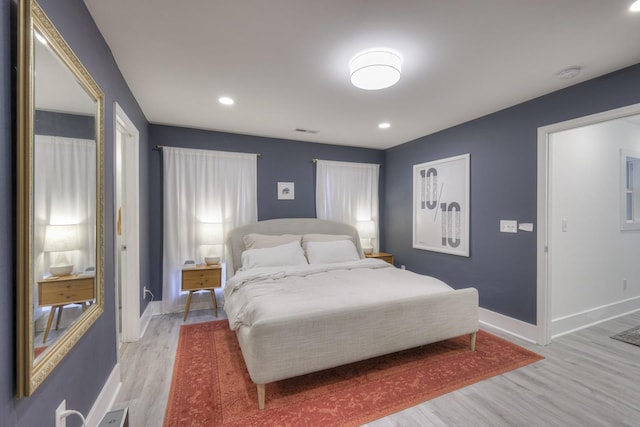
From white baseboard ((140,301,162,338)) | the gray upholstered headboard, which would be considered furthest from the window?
white baseboard ((140,301,162,338))

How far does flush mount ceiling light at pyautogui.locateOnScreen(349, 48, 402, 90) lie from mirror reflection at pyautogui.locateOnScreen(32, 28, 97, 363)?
1.66 m

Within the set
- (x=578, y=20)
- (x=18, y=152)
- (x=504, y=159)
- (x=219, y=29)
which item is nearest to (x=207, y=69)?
(x=219, y=29)

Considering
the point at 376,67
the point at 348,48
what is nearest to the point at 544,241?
the point at 376,67

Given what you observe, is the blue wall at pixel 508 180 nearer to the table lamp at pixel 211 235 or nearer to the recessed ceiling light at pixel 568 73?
the recessed ceiling light at pixel 568 73

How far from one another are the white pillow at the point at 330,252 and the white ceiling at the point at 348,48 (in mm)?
1725

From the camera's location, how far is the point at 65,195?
1.24 m

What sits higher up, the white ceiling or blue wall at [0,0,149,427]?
the white ceiling

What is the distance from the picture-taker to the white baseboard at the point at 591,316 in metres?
2.94

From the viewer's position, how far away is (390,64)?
6.43ft

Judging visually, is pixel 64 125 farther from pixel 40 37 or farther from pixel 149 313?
pixel 149 313

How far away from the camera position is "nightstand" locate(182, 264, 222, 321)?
333cm

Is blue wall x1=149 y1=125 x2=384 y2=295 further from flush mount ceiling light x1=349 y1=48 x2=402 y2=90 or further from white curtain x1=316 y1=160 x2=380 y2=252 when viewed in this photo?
flush mount ceiling light x1=349 y1=48 x2=402 y2=90

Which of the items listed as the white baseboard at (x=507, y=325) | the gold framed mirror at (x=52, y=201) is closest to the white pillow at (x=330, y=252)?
the white baseboard at (x=507, y=325)

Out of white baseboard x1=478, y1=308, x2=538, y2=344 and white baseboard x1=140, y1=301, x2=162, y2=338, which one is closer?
white baseboard x1=478, y1=308, x2=538, y2=344
